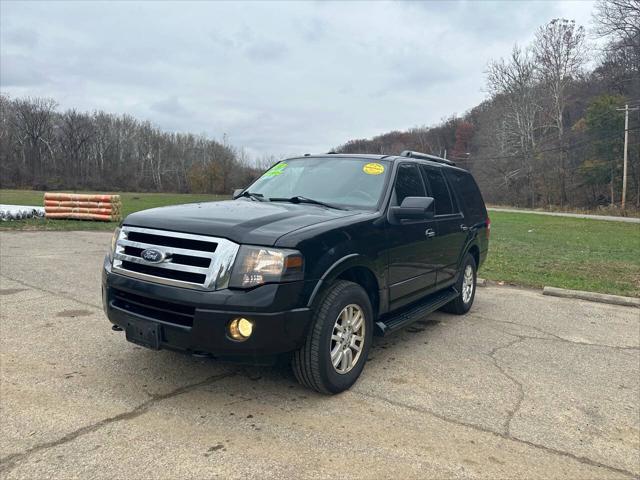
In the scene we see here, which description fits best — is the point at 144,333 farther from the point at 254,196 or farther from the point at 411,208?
the point at 411,208

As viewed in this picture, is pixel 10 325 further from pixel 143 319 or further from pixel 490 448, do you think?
pixel 490 448

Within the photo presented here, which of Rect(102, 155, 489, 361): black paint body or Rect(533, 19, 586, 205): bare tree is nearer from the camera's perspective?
Rect(102, 155, 489, 361): black paint body

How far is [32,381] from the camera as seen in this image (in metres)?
3.62

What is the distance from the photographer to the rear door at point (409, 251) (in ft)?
14.0

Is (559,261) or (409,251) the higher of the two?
(409,251)

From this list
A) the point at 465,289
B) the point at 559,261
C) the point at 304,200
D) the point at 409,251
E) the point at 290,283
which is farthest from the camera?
the point at 559,261

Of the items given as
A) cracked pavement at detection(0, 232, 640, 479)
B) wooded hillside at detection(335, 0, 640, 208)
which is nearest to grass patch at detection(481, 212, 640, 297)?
cracked pavement at detection(0, 232, 640, 479)

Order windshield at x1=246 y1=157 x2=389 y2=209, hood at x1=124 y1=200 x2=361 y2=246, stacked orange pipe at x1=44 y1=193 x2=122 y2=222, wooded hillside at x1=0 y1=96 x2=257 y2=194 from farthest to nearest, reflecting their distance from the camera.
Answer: wooded hillside at x1=0 y1=96 x2=257 y2=194, stacked orange pipe at x1=44 y1=193 x2=122 y2=222, windshield at x1=246 y1=157 x2=389 y2=209, hood at x1=124 y1=200 x2=361 y2=246

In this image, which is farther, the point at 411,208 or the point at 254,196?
the point at 254,196

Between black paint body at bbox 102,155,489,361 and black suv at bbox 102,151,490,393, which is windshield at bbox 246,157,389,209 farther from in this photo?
black paint body at bbox 102,155,489,361

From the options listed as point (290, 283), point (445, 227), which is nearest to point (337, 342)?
point (290, 283)

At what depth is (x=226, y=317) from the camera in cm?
305

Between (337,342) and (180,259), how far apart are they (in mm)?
1310

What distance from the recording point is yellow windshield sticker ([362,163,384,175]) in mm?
4609
